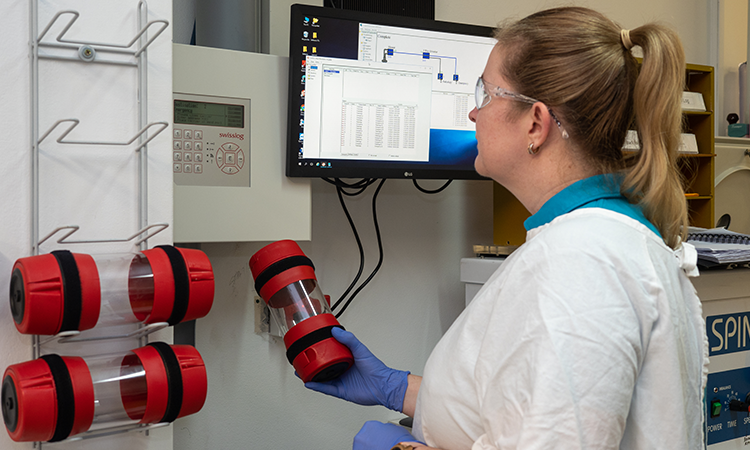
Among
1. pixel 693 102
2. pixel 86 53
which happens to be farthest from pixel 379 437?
pixel 693 102

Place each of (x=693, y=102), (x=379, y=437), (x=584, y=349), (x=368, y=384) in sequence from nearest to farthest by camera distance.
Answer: (x=584, y=349), (x=379, y=437), (x=368, y=384), (x=693, y=102)

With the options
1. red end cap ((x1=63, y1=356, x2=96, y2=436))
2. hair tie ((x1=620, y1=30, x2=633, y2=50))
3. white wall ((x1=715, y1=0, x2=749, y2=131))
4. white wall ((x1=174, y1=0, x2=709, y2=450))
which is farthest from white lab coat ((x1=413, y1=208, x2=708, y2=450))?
white wall ((x1=715, y1=0, x2=749, y2=131))

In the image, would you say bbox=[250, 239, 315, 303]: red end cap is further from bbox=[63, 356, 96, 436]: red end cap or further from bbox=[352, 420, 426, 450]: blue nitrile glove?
bbox=[63, 356, 96, 436]: red end cap

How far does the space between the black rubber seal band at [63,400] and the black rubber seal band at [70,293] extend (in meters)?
0.05

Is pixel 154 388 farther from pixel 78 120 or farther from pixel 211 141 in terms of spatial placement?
pixel 211 141

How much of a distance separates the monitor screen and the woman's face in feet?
1.91

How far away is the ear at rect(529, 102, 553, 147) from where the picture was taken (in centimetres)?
87

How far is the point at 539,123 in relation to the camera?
886mm

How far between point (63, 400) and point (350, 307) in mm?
1081

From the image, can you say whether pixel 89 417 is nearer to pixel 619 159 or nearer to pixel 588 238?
pixel 588 238

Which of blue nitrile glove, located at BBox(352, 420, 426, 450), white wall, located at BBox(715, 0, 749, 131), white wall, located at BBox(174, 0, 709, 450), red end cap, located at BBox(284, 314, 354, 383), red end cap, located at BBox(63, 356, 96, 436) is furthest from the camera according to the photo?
white wall, located at BBox(715, 0, 749, 131)

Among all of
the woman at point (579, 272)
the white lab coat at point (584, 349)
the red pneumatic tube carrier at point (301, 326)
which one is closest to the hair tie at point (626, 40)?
the woman at point (579, 272)

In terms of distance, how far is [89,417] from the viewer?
80 centimetres

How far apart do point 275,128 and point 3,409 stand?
0.86m
